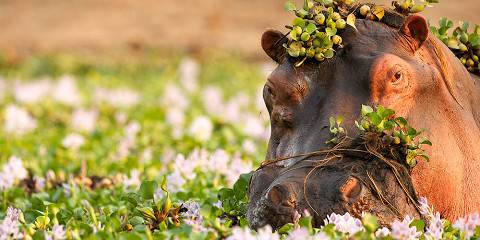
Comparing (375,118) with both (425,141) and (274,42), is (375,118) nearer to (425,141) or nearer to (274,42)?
(425,141)

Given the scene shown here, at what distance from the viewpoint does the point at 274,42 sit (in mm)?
4340

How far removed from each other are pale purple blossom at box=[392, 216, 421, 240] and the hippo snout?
0.40 meters

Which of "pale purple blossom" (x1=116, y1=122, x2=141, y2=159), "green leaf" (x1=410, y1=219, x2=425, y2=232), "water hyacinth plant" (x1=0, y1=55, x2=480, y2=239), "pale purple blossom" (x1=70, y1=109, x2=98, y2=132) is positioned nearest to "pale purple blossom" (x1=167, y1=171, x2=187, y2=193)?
"water hyacinth plant" (x1=0, y1=55, x2=480, y2=239)

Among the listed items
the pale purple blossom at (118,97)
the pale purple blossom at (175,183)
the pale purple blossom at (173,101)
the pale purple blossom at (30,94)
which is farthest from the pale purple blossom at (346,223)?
the pale purple blossom at (30,94)

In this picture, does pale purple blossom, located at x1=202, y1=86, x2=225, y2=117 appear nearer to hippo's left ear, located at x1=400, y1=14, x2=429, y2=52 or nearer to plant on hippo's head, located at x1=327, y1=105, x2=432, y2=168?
hippo's left ear, located at x1=400, y1=14, x2=429, y2=52

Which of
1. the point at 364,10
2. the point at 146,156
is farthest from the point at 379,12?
the point at 146,156

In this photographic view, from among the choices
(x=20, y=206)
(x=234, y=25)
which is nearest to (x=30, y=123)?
(x=20, y=206)

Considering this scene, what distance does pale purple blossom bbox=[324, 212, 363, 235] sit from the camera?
11.0ft

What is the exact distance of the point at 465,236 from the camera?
11.8 ft

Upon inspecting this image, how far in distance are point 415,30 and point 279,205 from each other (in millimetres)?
970

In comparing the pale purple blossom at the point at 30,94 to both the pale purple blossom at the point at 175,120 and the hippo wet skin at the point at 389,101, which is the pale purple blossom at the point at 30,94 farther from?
the hippo wet skin at the point at 389,101

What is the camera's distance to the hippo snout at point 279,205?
3.58m

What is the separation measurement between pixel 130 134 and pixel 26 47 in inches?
517

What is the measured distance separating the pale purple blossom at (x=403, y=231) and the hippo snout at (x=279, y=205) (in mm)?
397
